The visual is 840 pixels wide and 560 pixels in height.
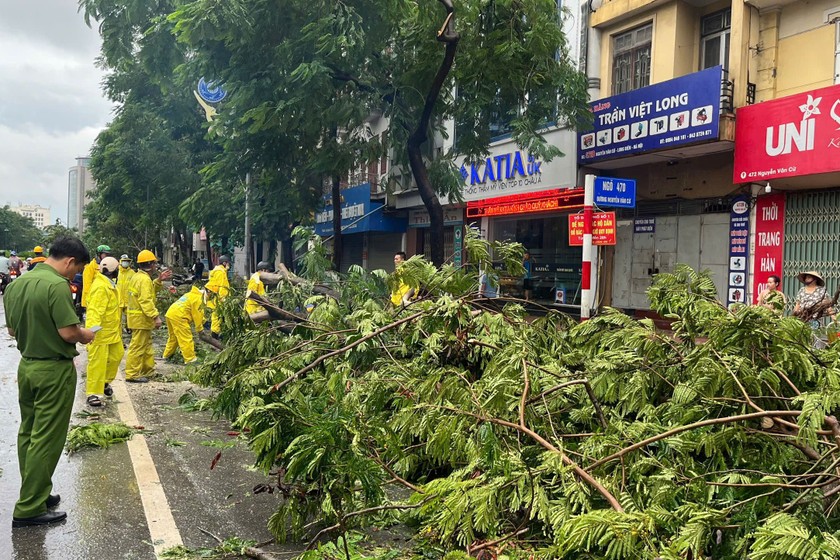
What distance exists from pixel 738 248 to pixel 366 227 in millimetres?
12776

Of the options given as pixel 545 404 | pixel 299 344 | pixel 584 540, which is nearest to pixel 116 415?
pixel 299 344

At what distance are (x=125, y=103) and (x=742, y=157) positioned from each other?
1698cm

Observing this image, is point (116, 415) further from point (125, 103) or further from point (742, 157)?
point (125, 103)

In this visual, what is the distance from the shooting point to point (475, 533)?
3.13m

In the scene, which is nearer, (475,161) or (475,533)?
(475,533)

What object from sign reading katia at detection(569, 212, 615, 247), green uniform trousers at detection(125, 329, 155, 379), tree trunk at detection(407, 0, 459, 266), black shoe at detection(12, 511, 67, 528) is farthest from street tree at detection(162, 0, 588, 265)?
black shoe at detection(12, 511, 67, 528)

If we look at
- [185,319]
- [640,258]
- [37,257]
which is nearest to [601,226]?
[640,258]

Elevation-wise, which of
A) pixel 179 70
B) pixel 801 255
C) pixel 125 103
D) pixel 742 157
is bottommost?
pixel 801 255

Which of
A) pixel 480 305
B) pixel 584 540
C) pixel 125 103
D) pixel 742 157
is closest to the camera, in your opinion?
pixel 584 540

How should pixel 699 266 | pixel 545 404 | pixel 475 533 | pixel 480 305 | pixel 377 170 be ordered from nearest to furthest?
pixel 475 533
pixel 545 404
pixel 480 305
pixel 699 266
pixel 377 170

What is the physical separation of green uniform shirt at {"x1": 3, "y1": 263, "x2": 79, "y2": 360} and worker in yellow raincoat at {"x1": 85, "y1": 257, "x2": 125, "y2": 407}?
272 centimetres

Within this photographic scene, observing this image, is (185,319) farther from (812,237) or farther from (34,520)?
(812,237)

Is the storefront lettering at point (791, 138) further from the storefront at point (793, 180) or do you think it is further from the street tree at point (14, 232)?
the street tree at point (14, 232)

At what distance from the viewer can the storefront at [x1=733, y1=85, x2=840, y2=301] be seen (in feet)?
32.8
